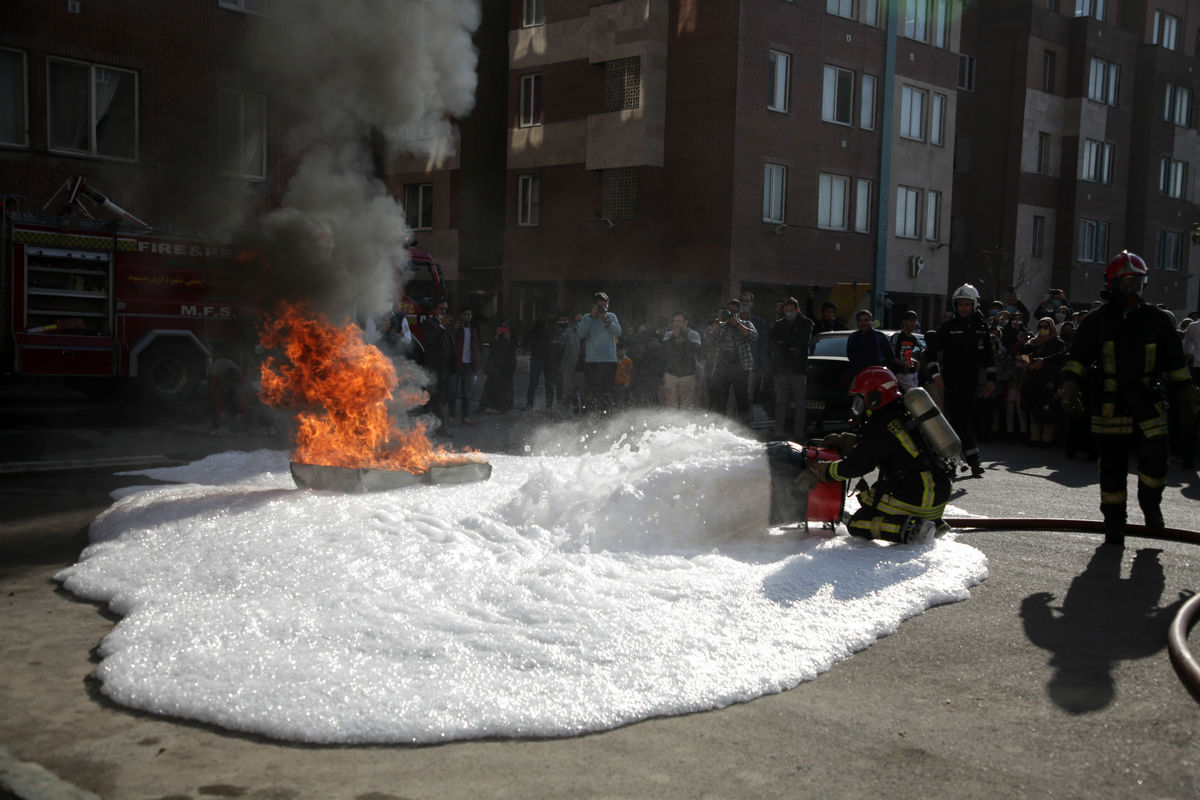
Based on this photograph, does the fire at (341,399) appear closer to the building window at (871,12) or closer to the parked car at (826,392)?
the parked car at (826,392)

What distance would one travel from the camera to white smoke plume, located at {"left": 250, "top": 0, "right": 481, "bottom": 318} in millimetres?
9242

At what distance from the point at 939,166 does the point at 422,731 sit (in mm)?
31797

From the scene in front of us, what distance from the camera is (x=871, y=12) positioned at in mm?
28906

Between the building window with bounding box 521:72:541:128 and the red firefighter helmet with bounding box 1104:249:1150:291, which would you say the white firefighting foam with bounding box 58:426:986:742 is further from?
→ the building window with bounding box 521:72:541:128

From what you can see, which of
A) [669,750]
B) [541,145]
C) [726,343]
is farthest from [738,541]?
[541,145]

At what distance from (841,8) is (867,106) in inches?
111

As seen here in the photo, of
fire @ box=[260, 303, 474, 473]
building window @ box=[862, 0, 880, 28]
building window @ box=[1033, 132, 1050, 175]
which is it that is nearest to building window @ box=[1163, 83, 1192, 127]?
building window @ box=[1033, 132, 1050, 175]

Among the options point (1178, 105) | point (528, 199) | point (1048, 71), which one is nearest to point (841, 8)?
point (528, 199)

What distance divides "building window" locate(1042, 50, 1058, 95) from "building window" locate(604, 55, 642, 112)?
16635 mm

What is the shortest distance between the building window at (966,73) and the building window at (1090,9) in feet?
15.8

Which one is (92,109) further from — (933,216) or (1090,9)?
(1090,9)

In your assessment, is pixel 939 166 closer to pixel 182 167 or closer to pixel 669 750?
pixel 182 167

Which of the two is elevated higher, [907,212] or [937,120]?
[937,120]

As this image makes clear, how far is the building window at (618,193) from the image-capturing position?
28359mm
